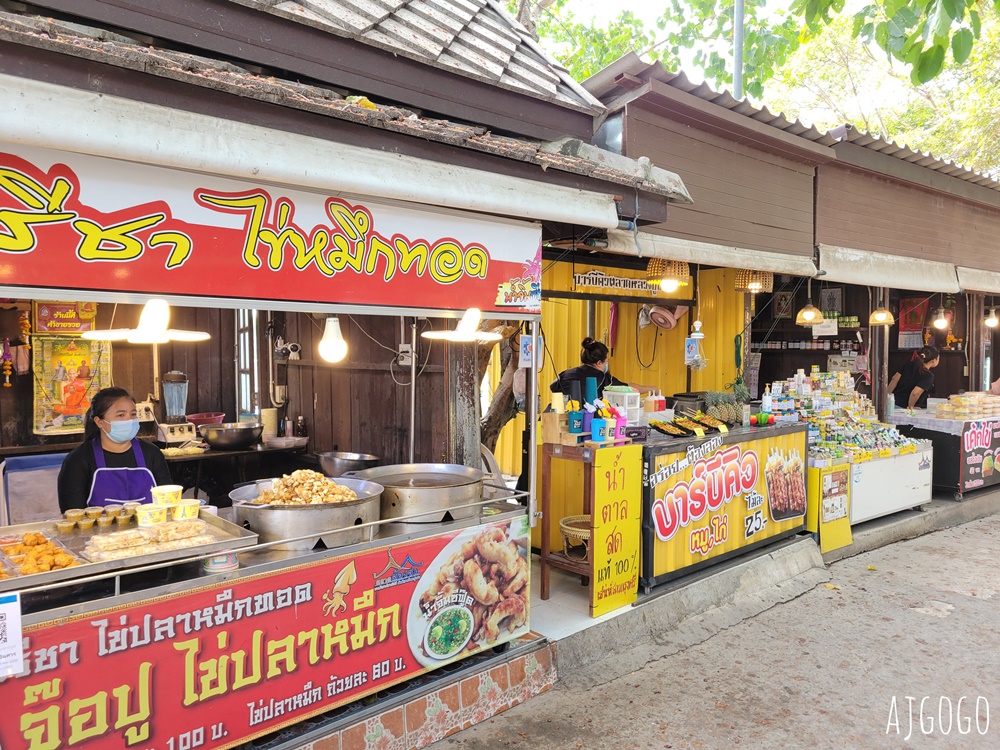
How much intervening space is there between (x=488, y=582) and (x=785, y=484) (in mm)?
4282

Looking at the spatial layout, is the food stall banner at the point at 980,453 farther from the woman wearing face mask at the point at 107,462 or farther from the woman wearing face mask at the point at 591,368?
the woman wearing face mask at the point at 107,462

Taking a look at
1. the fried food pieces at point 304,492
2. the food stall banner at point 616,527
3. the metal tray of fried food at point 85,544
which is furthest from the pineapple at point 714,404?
the metal tray of fried food at point 85,544

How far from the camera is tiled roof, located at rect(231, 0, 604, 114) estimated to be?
12.8ft

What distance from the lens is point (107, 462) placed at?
4.55 m

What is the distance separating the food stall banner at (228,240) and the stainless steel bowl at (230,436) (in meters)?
4.68

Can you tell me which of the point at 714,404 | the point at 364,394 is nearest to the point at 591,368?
the point at 714,404

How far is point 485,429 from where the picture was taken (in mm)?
7672

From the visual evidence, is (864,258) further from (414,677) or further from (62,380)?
(62,380)

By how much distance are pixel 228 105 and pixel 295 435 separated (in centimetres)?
607

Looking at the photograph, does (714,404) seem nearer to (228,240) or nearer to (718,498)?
(718,498)

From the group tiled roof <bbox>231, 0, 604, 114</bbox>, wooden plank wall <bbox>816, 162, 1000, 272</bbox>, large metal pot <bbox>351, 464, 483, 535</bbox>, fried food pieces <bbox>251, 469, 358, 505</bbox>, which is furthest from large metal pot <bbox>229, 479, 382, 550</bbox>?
wooden plank wall <bbox>816, 162, 1000, 272</bbox>

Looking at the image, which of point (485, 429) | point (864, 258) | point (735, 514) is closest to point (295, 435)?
point (485, 429)

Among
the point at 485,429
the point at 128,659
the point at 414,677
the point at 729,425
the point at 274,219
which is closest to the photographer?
the point at 128,659

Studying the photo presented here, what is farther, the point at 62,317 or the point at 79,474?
the point at 62,317
